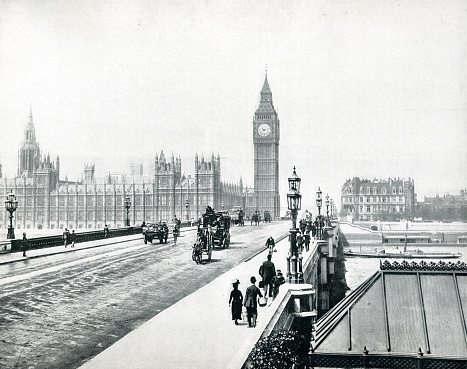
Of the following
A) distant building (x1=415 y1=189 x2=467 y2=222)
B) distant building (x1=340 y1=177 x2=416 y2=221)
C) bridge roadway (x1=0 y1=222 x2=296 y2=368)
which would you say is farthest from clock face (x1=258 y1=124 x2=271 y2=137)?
bridge roadway (x1=0 y1=222 x2=296 y2=368)

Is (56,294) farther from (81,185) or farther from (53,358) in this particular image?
(81,185)

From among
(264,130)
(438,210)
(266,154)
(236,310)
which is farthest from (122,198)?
(236,310)

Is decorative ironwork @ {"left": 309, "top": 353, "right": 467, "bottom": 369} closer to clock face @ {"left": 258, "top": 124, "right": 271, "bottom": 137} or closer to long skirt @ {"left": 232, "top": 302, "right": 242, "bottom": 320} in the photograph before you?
long skirt @ {"left": 232, "top": 302, "right": 242, "bottom": 320}

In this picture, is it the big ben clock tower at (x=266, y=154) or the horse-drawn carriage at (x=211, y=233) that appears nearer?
Result: the horse-drawn carriage at (x=211, y=233)

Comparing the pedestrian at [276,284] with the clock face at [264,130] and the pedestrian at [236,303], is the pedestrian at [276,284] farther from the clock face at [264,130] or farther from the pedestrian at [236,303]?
the clock face at [264,130]

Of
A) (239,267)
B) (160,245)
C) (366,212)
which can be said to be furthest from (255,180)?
(239,267)

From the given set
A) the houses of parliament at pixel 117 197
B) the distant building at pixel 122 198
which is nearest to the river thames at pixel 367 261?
the houses of parliament at pixel 117 197
